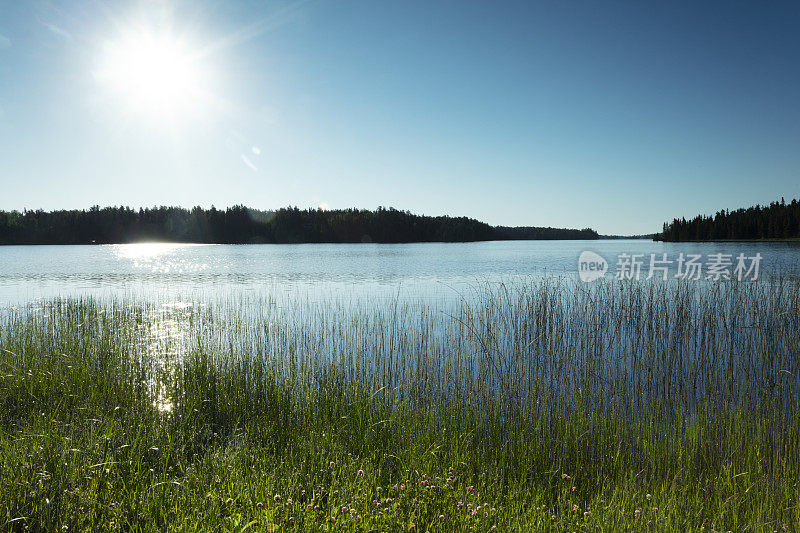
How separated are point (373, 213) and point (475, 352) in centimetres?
10851

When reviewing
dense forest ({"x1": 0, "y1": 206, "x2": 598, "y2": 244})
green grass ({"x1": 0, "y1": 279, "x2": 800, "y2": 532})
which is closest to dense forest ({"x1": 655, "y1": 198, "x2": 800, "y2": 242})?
dense forest ({"x1": 0, "y1": 206, "x2": 598, "y2": 244})

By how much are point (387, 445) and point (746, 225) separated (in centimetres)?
10667

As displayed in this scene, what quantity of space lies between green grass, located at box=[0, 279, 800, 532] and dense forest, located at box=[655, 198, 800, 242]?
90.6 metres

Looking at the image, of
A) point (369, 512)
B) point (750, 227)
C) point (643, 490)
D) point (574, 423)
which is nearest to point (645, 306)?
point (574, 423)

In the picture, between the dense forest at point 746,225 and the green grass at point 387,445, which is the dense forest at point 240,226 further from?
the green grass at point 387,445

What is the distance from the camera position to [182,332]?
11539 millimetres

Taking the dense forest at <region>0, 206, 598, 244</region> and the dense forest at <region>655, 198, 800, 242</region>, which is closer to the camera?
the dense forest at <region>655, 198, 800, 242</region>

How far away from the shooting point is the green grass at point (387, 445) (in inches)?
133

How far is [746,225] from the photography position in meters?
86.9

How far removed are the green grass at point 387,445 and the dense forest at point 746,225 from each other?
297ft

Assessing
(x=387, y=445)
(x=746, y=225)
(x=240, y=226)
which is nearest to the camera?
(x=387, y=445)

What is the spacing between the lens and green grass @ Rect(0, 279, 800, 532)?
338 centimetres

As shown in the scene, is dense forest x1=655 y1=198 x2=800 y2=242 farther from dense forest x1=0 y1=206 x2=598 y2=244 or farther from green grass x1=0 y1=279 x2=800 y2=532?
green grass x1=0 y1=279 x2=800 y2=532

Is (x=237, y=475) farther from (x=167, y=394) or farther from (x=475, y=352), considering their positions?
(x=475, y=352)
